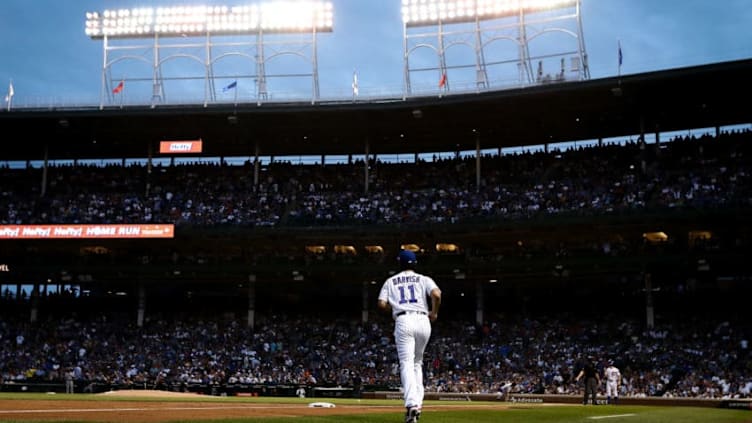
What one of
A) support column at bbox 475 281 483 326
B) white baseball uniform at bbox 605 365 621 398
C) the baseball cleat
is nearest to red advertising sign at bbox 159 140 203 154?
support column at bbox 475 281 483 326

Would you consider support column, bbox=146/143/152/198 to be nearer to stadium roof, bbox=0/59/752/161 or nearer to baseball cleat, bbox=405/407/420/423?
stadium roof, bbox=0/59/752/161

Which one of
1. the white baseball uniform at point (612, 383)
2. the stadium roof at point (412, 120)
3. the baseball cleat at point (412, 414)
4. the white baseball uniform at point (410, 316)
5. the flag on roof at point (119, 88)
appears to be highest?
the flag on roof at point (119, 88)

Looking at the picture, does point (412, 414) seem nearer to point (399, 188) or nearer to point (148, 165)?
point (399, 188)

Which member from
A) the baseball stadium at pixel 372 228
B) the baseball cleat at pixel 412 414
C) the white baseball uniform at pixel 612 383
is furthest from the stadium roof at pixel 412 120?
the baseball cleat at pixel 412 414

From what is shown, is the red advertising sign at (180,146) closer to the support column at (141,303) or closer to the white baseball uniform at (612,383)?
the support column at (141,303)

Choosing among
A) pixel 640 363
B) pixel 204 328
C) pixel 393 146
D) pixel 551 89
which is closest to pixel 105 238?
pixel 204 328

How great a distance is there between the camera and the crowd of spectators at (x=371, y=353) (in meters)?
38.7

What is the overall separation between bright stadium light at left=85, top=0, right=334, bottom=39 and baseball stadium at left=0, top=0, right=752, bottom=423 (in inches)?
5.5

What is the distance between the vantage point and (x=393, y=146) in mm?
54281

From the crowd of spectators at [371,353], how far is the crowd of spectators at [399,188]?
6.04 metres

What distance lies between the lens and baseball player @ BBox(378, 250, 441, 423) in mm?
10562

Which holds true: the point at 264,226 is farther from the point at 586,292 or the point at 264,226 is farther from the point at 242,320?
the point at 586,292

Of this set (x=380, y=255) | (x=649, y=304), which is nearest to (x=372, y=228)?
(x=380, y=255)

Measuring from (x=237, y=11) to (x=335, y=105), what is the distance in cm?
1060
